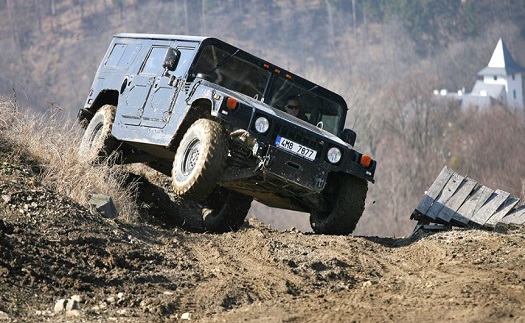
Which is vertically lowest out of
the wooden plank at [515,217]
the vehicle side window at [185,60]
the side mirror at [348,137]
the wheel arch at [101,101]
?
the wheel arch at [101,101]

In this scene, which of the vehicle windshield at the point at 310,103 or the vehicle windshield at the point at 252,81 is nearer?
the vehicle windshield at the point at 252,81

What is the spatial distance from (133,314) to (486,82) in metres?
94.5

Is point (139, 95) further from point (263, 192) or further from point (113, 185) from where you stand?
point (263, 192)

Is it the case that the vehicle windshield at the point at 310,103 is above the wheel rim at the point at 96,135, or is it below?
above

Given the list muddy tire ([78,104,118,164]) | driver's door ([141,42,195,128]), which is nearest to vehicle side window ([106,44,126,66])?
muddy tire ([78,104,118,164])

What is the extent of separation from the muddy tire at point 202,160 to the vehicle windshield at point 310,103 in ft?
4.37

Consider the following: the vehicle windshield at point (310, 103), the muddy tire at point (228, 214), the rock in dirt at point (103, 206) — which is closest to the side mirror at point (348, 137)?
the vehicle windshield at point (310, 103)

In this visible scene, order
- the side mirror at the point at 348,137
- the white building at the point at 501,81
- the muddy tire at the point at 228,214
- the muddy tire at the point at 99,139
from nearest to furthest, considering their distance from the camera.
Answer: the side mirror at the point at 348,137
the muddy tire at the point at 228,214
the muddy tire at the point at 99,139
the white building at the point at 501,81

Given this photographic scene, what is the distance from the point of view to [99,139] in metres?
13.8

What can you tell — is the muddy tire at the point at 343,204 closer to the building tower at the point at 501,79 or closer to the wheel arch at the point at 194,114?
the wheel arch at the point at 194,114

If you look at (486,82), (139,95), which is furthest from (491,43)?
(139,95)

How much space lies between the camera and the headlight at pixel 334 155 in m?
11.5

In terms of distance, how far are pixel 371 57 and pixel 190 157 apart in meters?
81.7

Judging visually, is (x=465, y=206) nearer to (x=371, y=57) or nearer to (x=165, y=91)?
(x=165, y=91)
